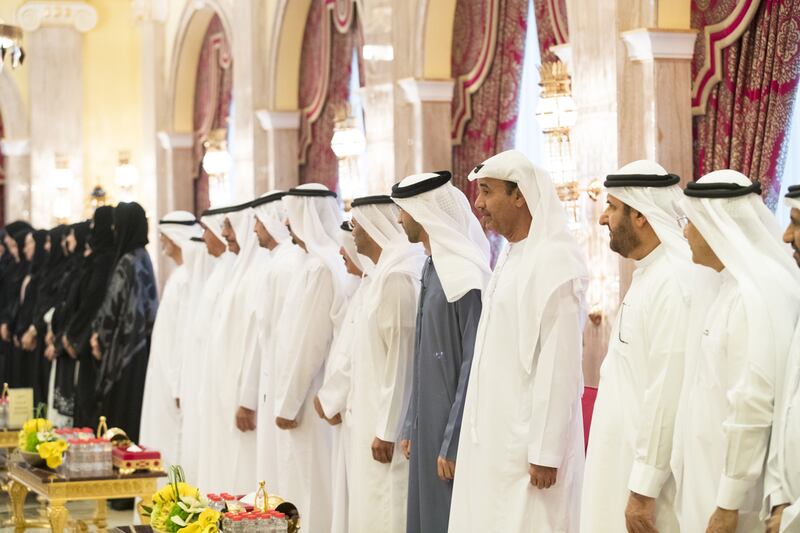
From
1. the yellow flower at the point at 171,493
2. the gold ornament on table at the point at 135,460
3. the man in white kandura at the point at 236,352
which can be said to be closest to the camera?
the yellow flower at the point at 171,493

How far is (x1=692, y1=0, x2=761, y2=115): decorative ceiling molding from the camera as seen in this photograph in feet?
22.2

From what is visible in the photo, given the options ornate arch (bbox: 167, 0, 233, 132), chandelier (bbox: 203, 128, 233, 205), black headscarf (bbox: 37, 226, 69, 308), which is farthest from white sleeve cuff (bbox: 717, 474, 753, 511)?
ornate arch (bbox: 167, 0, 233, 132)

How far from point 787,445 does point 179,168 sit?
12609mm

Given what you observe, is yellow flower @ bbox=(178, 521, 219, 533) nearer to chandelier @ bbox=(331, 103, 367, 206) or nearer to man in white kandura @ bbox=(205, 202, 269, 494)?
man in white kandura @ bbox=(205, 202, 269, 494)

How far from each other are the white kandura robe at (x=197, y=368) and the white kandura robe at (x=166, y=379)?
20 centimetres

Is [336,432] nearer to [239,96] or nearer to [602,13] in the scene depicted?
[602,13]

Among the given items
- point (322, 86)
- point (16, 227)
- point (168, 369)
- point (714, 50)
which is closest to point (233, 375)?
point (168, 369)

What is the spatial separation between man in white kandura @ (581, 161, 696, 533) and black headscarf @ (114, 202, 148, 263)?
5.41 m

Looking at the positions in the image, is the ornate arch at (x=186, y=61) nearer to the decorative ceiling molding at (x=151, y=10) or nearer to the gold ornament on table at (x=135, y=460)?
the decorative ceiling molding at (x=151, y=10)

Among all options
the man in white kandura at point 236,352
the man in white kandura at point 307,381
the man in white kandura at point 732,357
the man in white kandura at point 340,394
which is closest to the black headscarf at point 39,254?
the man in white kandura at point 236,352

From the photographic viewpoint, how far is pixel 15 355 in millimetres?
11469

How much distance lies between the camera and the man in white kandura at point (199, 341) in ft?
25.8

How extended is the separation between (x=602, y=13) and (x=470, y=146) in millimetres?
2440

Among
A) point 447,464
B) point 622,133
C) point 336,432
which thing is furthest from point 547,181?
point 622,133
